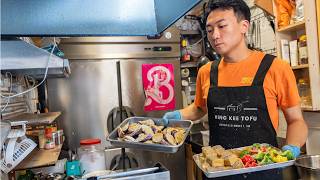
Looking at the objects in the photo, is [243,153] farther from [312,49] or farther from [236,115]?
[312,49]

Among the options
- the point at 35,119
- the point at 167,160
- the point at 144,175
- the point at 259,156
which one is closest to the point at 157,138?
the point at 144,175

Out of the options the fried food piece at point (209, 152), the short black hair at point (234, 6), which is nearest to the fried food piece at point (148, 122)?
the fried food piece at point (209, 152)

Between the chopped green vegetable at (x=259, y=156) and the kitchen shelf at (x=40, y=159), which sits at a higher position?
the chopped green vegetable at (x=259, y=156)

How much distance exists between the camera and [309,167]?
1.74m

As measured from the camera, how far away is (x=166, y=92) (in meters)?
2.97

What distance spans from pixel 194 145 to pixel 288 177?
3.69 ft

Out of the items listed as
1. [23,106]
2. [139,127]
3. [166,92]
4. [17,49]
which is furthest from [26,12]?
[166,92]

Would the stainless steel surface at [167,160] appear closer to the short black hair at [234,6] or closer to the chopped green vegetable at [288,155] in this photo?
the short black hair at [234,6]

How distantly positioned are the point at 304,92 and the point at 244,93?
91 centimetres

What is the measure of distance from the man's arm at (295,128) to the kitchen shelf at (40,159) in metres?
1.22

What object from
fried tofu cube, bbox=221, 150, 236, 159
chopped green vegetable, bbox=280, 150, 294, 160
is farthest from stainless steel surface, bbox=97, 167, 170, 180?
chopped green vegetable, bbox=280, 150, 294, 160

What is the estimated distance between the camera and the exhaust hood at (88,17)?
1.09 m

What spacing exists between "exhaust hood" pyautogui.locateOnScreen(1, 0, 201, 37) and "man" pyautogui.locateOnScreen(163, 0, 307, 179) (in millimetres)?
348

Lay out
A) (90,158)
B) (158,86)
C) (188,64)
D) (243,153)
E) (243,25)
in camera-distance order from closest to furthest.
→ (243,153) → (243,25) → (90,158) → (158,86) → (188,64)
